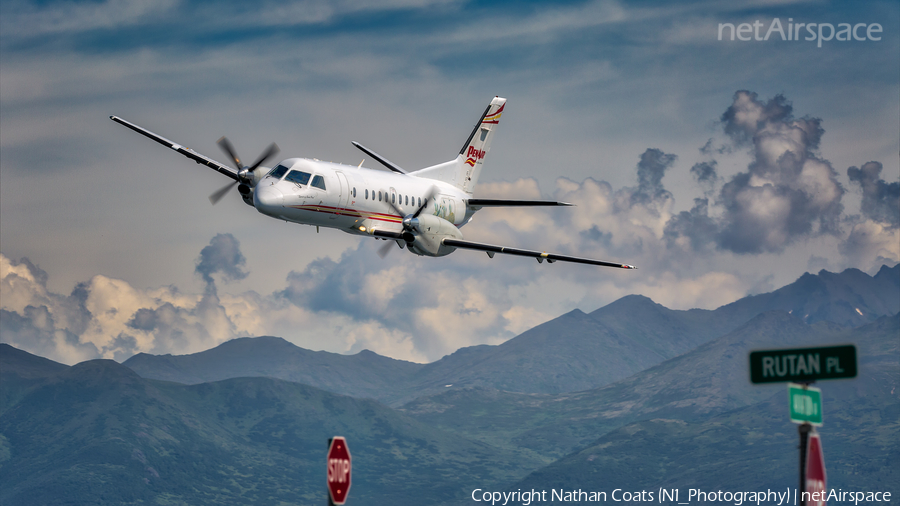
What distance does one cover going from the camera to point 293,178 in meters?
53.8

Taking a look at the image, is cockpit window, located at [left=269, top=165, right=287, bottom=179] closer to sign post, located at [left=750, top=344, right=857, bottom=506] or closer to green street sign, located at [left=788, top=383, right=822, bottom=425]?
sign post, located at [left=750, top=344, right=857, bottom=506]

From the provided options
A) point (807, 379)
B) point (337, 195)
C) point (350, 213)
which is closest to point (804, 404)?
point (807, 379)

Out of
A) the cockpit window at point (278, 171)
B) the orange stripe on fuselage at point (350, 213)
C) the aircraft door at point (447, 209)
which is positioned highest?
the aircraft door at point (447, 209)

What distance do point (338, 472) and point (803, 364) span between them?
11.3 meters

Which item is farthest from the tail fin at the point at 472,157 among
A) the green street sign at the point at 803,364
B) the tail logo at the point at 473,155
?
the green street sign at the point at 803,364

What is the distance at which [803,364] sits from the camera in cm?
2177

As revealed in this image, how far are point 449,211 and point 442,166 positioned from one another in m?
7.03

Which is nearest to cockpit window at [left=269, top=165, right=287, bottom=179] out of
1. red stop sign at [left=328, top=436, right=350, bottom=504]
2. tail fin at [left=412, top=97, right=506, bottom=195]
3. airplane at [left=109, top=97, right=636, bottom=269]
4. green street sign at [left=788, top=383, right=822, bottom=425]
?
airplane at [left=109, top=97, right=636, bottom=269]

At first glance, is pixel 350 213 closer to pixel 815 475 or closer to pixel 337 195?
pixel 337 195

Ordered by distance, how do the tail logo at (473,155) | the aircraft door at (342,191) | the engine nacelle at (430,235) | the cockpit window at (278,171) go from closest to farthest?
1. the cockpit window at (278,171)
2. the aircraft door at (342,191)
3. the engine nacelle at (430,235)
4. the tail logo at (473,155)

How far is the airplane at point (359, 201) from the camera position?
176 ft

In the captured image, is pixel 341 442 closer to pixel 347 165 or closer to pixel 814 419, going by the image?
pixel 814 419

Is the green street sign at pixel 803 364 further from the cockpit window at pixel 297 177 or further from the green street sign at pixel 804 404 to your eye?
the cockpit window at pixel 297 177

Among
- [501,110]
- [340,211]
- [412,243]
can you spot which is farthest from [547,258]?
[501,110]
